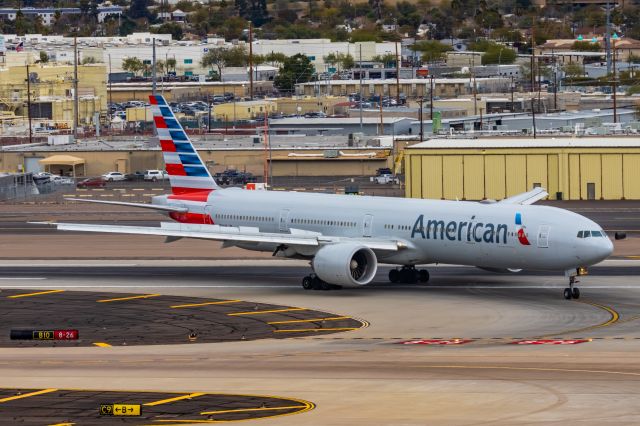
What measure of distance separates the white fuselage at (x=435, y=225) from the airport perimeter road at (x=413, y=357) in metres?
1.80

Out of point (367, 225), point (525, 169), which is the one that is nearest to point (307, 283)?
point (367, 225)

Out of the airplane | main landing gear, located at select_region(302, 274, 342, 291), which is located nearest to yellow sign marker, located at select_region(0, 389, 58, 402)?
the airplane

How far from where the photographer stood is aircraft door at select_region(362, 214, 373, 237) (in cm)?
6919

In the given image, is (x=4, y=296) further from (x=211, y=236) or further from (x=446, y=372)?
(x=446, y=372)

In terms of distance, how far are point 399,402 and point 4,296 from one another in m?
31.0

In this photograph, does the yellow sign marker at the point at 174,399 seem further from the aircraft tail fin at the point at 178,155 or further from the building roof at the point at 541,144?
the building roof at the point at 541,144

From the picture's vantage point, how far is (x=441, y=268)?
248 feet

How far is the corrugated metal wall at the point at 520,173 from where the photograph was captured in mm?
107812

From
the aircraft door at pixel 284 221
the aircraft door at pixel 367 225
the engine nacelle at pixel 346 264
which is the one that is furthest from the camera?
the aircraft door at pixel 284 221

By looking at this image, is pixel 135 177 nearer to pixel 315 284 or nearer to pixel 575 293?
pixel 315 284

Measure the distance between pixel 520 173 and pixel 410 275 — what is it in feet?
137

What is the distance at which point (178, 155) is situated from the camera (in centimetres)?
7825

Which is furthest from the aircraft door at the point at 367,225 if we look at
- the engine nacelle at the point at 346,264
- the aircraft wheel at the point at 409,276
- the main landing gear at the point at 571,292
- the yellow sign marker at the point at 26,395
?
the yellow sign marker at the point at 26,395

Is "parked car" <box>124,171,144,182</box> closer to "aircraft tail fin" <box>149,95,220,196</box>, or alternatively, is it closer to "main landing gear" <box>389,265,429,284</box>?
"aircraft tail fin" <box>149,95,220,196</box>
